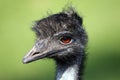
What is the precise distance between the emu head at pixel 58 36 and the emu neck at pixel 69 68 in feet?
0.22

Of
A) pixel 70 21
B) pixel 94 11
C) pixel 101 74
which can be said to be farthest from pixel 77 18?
pixel 94 11

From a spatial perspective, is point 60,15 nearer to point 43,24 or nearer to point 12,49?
point 43,24

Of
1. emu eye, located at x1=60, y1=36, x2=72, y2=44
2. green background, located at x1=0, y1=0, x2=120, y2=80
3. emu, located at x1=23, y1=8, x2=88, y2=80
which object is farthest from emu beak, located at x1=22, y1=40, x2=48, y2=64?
green background, located at x1=0, y1=0, x2=120, y2=80

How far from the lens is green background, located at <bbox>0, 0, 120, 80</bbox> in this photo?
42.9 ft

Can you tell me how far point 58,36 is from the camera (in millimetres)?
8641

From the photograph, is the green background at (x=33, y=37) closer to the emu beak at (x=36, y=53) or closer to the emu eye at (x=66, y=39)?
the emu eye at (x=66, y=39)

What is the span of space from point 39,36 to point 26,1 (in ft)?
25.6

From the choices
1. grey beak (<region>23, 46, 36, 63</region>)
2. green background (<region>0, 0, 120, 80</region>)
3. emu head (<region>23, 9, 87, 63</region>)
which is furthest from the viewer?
green background (<region>0, 0, 120, 80</region>)

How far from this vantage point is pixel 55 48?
28.5 feet

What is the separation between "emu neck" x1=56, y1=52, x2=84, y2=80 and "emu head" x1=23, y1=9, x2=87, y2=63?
0.07 m

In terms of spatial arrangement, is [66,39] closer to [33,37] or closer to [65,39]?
[65,39]

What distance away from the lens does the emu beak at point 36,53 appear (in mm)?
8375

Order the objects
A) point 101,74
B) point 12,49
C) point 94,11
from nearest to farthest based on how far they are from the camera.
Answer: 1. point 101,74
2. point 12,49
3. point 94,11

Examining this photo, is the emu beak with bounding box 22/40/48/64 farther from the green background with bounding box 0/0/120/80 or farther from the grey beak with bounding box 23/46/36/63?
the green background with bounding box 0/0/120/80
